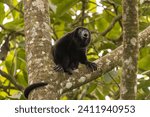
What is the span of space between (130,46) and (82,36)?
1414 millimetres

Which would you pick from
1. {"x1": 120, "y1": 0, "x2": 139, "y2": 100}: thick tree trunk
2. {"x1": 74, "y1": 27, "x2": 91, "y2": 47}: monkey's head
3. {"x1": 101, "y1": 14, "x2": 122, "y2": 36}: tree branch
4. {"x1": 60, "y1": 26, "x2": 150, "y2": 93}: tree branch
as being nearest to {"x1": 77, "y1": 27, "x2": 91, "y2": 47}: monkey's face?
{"x1": 74, "y1": 27, "x2": 91, "y2": 47}: monkey's head

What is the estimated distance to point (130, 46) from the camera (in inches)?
109

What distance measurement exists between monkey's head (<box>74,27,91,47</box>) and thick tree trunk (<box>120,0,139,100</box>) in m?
1.31

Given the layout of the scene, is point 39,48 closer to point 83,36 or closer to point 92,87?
point 83,36

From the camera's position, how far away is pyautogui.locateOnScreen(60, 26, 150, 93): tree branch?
3.09 metres

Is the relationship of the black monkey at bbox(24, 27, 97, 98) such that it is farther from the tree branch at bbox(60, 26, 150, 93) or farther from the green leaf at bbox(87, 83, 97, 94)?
the tree branch at bbox(60, 26, 150, 93)

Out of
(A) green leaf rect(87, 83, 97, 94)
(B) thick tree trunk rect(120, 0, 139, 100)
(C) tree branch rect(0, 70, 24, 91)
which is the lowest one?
(A) green leaf rect(87, 83, 97, 94)

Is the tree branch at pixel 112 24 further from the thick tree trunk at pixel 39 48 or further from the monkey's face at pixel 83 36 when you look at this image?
the thick tree trunk at pixel 39 48

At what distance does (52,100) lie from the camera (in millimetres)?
2928

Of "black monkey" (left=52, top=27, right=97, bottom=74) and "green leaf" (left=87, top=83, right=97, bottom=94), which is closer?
"black monkey" (left=52, top=27, right=97, bottom=74)

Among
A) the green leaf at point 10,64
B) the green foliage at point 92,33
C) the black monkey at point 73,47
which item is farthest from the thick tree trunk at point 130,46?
the green leaf at point 10,64

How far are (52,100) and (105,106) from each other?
505 mm

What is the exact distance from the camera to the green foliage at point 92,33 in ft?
13.5

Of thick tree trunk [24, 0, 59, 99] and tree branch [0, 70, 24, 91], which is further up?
thick tree trunk [24, 0, 59, 99]
